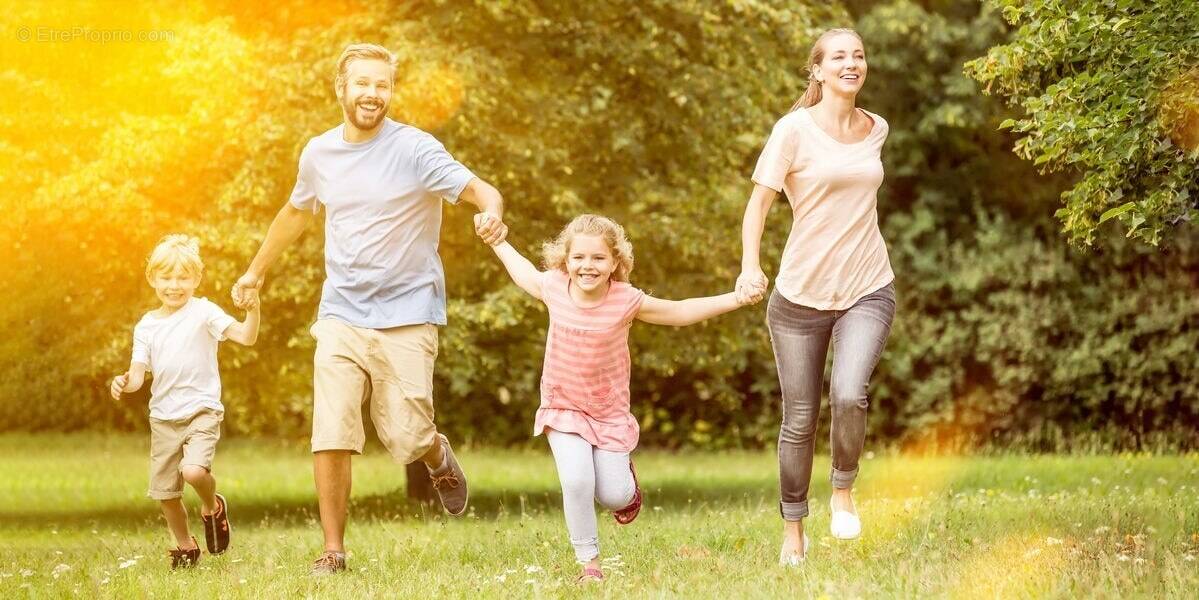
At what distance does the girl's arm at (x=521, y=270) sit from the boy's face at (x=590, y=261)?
0.26m

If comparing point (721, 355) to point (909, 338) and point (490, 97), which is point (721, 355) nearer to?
point (490, 97)

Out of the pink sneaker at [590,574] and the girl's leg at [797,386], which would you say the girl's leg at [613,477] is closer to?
the pink sneaker at [590,574]

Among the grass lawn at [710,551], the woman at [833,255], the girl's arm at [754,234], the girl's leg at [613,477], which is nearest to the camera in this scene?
the grass lawn at [710,551]

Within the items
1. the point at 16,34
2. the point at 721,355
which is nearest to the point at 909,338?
the point at 721,355

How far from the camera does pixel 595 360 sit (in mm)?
6223

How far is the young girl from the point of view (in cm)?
620

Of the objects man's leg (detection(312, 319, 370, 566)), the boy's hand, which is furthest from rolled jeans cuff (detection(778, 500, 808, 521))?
the boy's hand

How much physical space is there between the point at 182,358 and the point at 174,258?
0.52m

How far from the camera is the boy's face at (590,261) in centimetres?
618

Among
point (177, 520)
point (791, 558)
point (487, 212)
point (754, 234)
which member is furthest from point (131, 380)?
point (791, 558)

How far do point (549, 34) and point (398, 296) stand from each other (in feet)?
19.2

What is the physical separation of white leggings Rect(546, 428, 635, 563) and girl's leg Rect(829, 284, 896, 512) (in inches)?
38.0

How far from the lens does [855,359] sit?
250 inches

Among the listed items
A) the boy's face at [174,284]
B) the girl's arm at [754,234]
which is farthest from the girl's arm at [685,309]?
the boy's face at [174,284]
